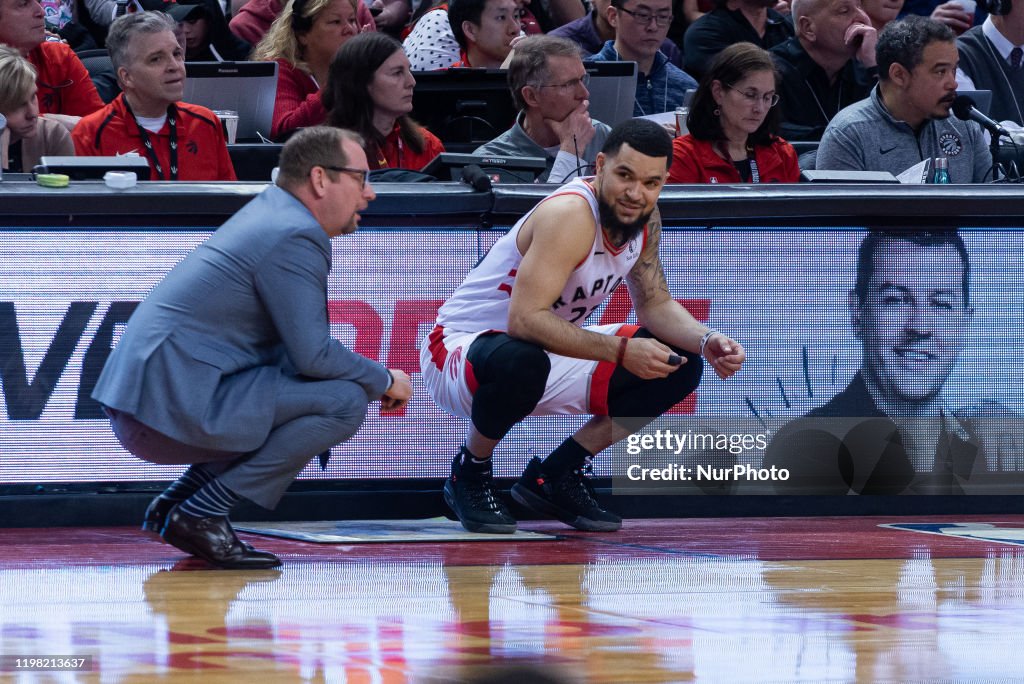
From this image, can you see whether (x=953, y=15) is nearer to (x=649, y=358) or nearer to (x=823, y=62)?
(x=823, y=62)

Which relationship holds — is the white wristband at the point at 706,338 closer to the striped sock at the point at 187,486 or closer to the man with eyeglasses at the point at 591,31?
the striped sock at the point at 187,486

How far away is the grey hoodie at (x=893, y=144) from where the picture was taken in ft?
23.8

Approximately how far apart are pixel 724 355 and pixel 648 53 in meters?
3.94

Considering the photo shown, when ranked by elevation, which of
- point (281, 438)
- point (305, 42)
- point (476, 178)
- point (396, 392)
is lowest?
point (281, 438)

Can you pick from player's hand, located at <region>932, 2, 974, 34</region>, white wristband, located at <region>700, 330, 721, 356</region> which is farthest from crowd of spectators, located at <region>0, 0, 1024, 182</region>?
white wristband, located at <region>700, 330, 721, 356</region>

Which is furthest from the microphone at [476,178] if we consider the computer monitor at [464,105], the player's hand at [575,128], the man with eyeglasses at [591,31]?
the man with eyeglasses at [591,31]

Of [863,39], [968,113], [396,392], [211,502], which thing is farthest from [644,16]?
[211,502]

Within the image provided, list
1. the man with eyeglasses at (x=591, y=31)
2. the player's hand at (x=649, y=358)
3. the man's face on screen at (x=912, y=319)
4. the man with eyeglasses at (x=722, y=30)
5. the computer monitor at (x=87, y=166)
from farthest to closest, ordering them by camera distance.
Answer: the man with eyeglasses at (x=591, y=31) → the man with eyeglasses at (x=722, y=30) → the man's face on screen at (x=912, y=319) → the computer monitor at (x=87, y=166) → the player's hand at (x=649, y=358)

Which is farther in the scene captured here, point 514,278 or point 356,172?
point 514,278

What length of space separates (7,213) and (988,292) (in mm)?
3572

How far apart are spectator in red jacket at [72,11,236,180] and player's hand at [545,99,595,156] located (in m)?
1.43

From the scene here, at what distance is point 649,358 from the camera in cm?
515

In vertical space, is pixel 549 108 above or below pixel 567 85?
below

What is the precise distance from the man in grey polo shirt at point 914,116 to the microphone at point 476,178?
6.67 ft
